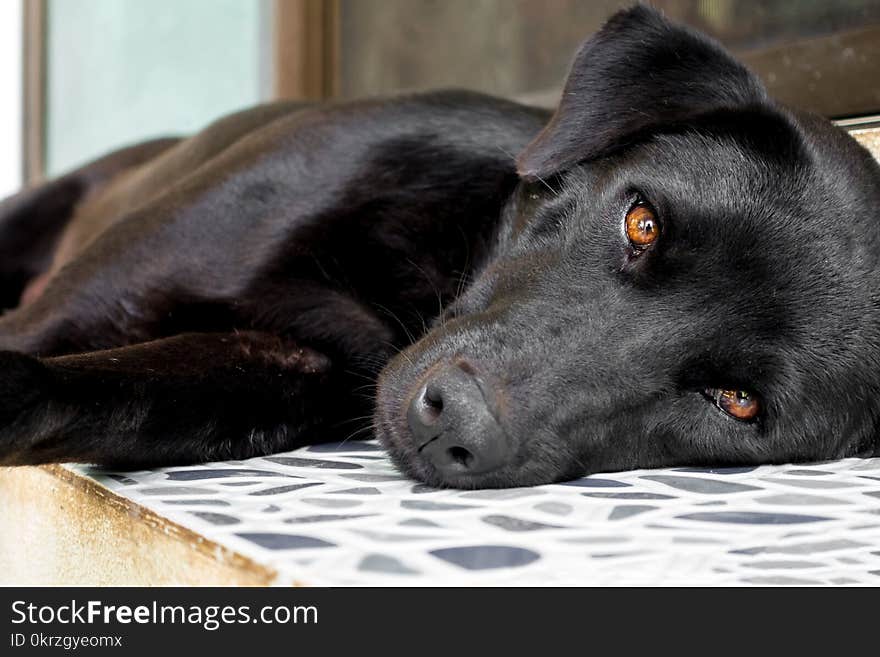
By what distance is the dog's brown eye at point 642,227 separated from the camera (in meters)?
1.38

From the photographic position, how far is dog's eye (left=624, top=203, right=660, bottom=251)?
A: 1.38 metres

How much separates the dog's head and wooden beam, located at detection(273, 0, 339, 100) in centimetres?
294

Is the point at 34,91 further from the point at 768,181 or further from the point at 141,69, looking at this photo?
the point at 768,181

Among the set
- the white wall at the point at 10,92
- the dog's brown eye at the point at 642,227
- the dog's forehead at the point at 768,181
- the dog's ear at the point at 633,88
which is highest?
the dog's ear at the point at 633,88

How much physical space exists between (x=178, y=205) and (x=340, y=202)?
0.28 metres

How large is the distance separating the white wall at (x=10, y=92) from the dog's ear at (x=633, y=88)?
184 inches

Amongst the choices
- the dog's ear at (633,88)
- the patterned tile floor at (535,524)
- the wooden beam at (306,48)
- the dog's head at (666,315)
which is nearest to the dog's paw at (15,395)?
the patterned tile floor at (535,524)

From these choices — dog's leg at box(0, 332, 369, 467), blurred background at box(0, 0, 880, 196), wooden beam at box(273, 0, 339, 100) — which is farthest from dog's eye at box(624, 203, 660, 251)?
wooden beam at box(273, 0, 339, 100)

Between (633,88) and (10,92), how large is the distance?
4983mm

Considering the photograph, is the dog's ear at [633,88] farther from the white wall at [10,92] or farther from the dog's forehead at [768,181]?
the white wall at [10,92]

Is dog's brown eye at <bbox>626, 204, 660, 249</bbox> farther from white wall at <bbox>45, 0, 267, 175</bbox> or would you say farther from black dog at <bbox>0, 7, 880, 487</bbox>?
white wall at <bbox>45, 0, 267, 175</bbox>

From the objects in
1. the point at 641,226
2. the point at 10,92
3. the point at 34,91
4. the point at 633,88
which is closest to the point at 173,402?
the point at 641,226
